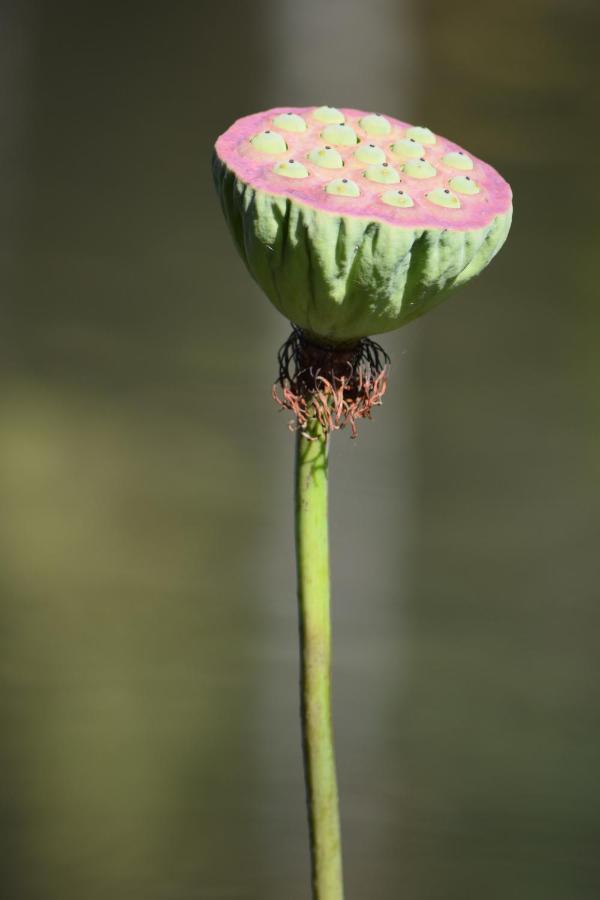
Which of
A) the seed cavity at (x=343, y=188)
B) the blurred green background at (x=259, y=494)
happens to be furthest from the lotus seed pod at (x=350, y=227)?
the blurred green background at (x=259, y=494)

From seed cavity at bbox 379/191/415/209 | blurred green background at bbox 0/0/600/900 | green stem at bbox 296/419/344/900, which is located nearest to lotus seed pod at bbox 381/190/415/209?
Answer: seed cavity at bbox 379/191/415/209

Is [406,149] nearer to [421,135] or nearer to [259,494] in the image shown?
[421,135]

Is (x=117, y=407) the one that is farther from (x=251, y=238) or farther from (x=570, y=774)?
(x=251, y=238)

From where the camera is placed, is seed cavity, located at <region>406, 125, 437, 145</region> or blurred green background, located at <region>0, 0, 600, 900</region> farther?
blurred green background, located at <region>0, 0, 600, 900</region>

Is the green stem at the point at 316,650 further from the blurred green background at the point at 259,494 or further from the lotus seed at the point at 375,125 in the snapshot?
the blurred green background at the point at 259,494

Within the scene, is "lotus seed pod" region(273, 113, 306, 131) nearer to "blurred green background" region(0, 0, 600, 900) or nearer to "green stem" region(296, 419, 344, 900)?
"green stem" region(296, 419, 344, 900)

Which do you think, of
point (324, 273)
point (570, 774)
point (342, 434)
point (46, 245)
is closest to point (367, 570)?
point (342, 434)
